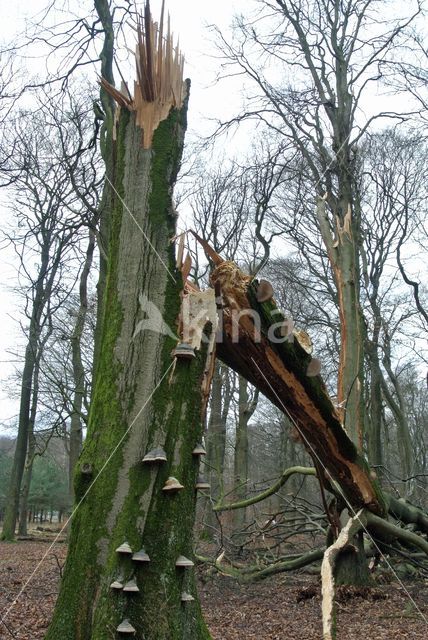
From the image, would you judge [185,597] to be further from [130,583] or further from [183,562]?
[130,583]

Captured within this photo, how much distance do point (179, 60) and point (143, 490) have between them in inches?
108

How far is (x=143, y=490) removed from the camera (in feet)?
10.4

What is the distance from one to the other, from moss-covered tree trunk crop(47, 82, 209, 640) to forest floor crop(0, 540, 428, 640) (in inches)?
73.8

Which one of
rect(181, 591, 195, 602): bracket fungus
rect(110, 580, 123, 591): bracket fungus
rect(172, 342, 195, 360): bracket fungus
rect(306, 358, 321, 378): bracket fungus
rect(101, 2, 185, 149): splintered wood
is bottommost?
rect(181, 591, 195, 602): bracket fungus

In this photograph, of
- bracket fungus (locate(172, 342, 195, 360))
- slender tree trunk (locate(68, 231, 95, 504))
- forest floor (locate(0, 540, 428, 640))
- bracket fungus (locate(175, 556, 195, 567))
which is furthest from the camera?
slender tree trunk (locate(68, 231, 95, 504))

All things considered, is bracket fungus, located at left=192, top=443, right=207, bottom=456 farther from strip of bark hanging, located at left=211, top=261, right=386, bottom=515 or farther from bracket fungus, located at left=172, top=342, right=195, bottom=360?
strip of bark hanging, located at left=211, top=261, right=386, bottom=515

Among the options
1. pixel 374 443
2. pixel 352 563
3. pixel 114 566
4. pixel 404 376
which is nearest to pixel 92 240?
pixel 374 443

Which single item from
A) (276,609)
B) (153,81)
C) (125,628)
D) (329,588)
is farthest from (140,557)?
(276,609)

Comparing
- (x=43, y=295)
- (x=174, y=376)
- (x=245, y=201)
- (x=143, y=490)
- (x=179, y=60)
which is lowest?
(x=143, y=490)

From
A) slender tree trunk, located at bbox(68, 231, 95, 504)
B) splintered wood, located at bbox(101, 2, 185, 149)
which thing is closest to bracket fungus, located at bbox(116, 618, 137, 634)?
splintered wood, located at bbox(101, 2, 185, 149)

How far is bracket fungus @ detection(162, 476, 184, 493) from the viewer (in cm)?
311

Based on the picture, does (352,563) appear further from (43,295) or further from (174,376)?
(43,295)

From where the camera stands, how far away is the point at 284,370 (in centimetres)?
458

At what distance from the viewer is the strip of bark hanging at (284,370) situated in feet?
13.5
